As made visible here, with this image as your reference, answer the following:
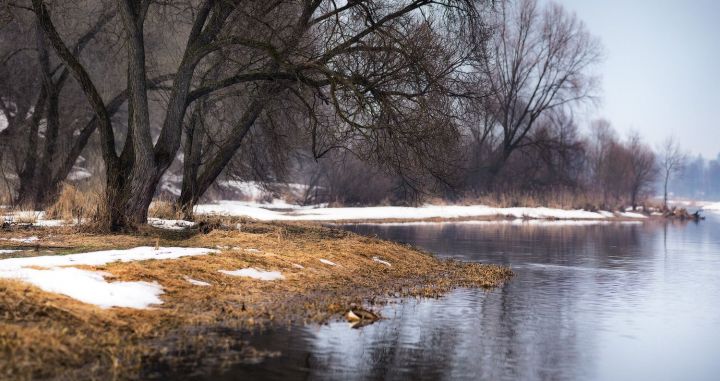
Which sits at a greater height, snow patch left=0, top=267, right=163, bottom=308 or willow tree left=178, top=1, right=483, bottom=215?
willow tree left=178, top=1, right=483, bottom=215

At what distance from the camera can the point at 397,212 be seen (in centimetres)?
4528

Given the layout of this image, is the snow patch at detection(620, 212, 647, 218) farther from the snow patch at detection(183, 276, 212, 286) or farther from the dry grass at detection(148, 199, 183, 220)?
the snow patch at detection(183, 276, 212, 286)

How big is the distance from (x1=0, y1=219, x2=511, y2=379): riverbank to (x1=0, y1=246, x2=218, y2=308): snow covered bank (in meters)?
0.02

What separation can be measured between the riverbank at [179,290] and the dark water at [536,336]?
681 millimetres

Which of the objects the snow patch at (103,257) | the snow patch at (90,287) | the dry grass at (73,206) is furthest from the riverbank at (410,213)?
the snow patch at (90,287)

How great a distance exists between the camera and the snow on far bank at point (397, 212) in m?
38.7

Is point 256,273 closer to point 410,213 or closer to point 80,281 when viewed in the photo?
point 80,281

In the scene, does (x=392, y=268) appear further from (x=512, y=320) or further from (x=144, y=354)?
(x=144, y=354)

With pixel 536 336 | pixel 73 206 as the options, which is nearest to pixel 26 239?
pixel 73 206

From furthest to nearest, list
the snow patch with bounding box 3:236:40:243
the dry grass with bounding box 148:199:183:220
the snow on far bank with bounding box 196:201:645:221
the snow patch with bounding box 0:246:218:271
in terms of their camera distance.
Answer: the snow on far bank with bounding box 196:201:645:221, the dry grass with bounding box 148:199:183:220, the snow patch with bounding box 3:236:40:243, the snow patch with bounding box 0:246:218:271

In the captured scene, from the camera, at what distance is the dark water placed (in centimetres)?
804

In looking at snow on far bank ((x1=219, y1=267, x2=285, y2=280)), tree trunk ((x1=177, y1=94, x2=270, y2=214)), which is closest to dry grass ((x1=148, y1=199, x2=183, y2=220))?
tree trunk ((x1=177, y1=94, x2=270, y2=214))

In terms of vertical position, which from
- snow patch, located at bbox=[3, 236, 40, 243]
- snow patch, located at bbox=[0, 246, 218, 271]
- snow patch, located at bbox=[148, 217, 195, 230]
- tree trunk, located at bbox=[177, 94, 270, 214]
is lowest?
snow patch, located at bbox=[0, 246, 218, 271]

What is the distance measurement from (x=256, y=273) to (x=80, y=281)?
346cm
